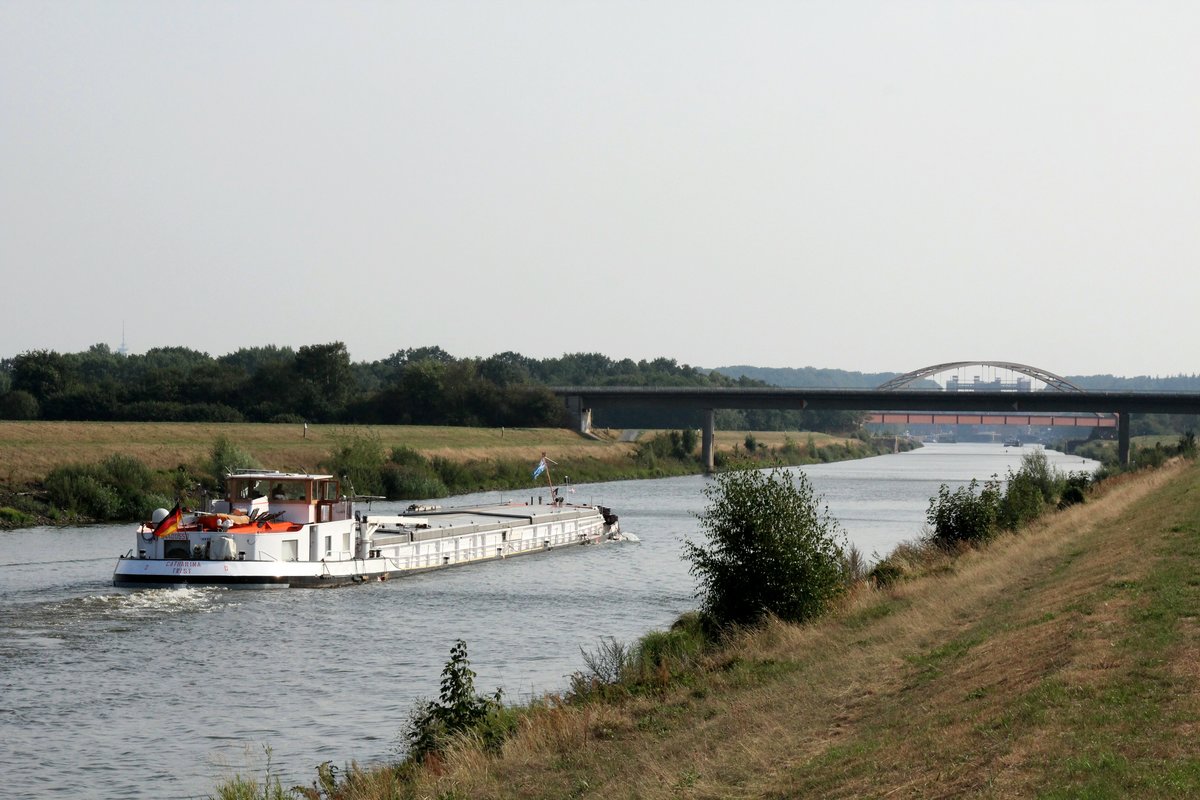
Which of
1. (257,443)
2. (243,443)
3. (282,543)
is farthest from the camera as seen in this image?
(257,443)

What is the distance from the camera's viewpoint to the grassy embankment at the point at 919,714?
13.6 metres

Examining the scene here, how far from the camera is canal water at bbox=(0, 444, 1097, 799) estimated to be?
23672mm

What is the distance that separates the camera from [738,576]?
31.1 metres

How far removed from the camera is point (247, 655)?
1326 inches

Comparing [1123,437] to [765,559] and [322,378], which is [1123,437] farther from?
[765,559]

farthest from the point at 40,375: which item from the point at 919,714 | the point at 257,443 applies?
the point at 919,714

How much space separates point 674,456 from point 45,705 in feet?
396

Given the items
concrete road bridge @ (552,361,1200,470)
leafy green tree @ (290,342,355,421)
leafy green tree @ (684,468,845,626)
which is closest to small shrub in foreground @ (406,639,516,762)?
leafy green tree @ (684,468,845,626)

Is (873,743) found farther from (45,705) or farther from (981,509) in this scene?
(981,509)

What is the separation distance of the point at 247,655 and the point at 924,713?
20707 millimetres

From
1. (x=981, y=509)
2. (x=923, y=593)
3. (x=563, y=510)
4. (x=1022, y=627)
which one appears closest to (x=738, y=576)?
(x=923, y=593)

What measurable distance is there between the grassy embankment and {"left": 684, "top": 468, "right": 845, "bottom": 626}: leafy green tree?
981 millimetres

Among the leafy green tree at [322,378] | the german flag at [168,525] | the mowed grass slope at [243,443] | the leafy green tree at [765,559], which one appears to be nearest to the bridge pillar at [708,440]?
the mowed grass slope at [243,443]

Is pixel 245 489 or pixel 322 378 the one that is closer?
pixel 245 489
